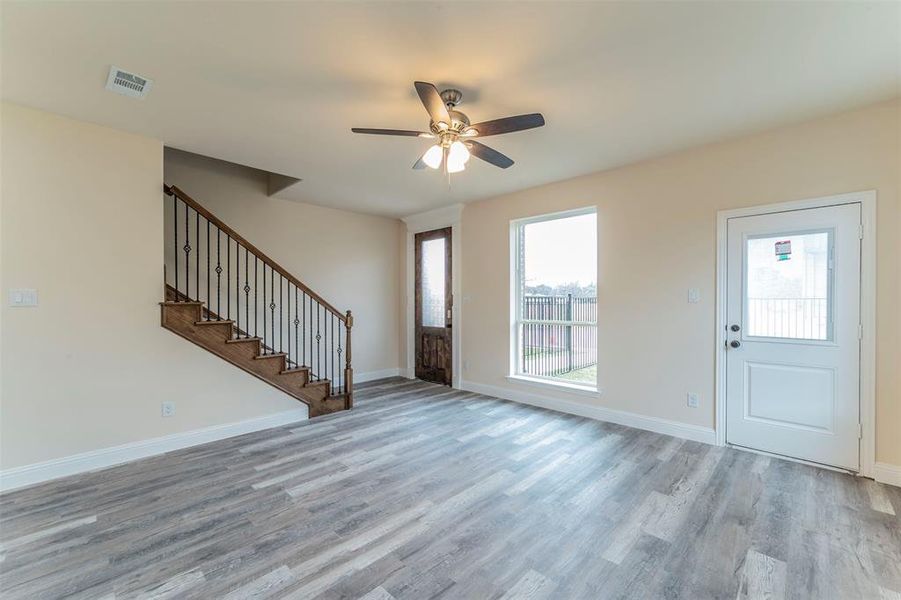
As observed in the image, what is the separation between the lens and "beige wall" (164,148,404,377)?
4457 mm

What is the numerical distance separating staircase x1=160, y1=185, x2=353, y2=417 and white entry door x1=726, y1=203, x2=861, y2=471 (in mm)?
3933

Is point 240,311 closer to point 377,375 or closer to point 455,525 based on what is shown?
point 377,375

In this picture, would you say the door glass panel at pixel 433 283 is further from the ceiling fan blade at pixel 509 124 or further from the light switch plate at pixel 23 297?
the light switch plate at pixel 23 297

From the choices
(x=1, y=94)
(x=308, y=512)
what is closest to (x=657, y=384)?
(x=308, y=512)

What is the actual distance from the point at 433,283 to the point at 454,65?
3915mm

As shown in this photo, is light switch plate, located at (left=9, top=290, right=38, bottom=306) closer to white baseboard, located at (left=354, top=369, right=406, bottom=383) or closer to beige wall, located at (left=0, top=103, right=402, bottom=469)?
beige wall, located at (left=0, top=103, right=402, bottom=469)

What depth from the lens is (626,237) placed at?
3869mm

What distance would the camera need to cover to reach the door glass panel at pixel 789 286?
2887 mm

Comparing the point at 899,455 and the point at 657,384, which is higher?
the point at 657,384

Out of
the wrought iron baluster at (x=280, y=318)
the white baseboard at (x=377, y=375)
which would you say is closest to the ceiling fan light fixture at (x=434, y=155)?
the wrought iron baluster at (x=280, y=318)

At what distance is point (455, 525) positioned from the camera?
218cm

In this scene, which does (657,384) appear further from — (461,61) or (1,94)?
(1,94)

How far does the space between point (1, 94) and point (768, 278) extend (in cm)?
585

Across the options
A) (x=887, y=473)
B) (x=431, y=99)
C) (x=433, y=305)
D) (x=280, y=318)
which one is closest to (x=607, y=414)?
(x=887, y=473)
